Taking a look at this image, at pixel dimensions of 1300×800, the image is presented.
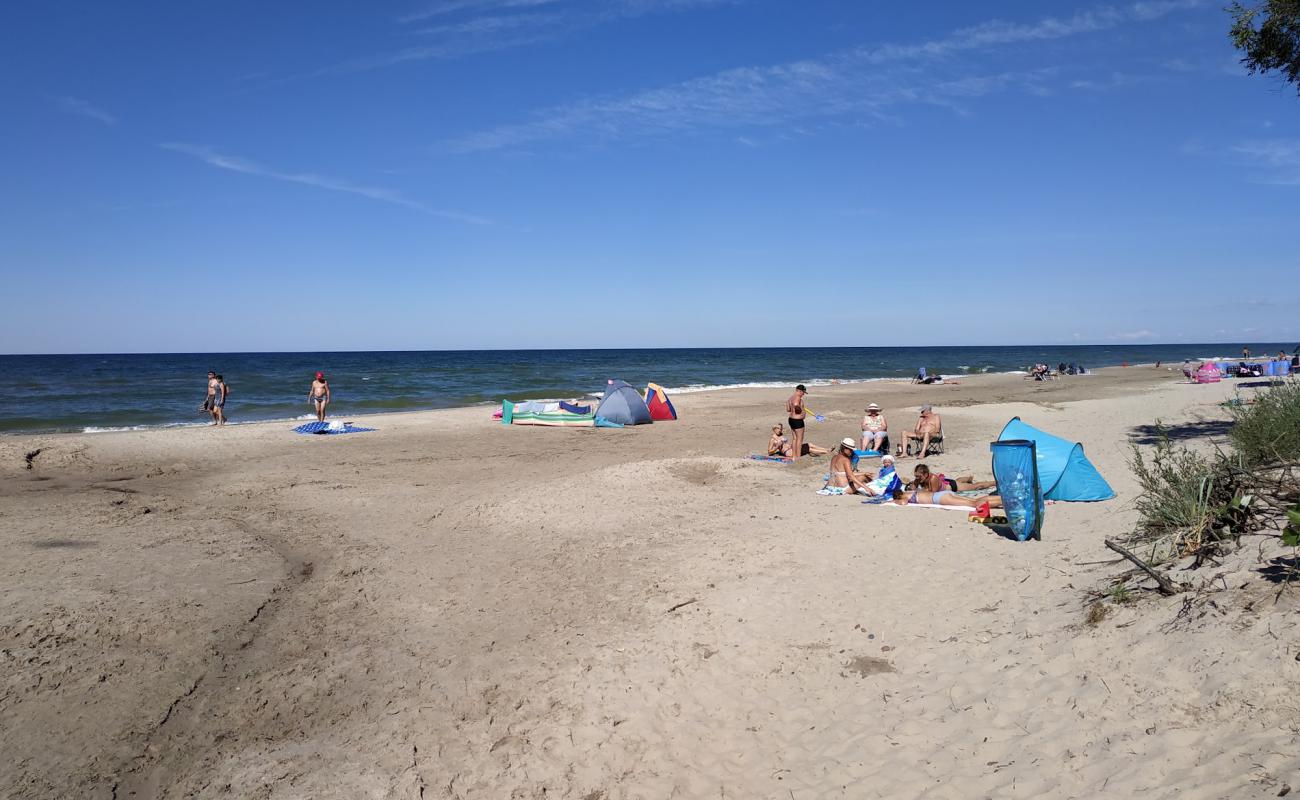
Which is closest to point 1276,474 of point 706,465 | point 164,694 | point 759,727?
point 759,727

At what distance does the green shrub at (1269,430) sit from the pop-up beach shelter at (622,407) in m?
15.4

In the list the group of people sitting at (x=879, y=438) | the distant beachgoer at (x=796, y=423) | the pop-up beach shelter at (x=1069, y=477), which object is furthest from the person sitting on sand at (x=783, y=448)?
the pop-up beach shelter at (x=1069, y=477)

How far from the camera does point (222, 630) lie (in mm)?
6867

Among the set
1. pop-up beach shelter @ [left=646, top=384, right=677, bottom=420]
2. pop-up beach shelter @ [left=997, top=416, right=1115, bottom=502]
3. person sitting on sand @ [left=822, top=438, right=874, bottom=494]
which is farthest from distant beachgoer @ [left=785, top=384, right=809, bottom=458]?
pop-up beach shelter @ [left=646, top=384, right=677, bottom=420]

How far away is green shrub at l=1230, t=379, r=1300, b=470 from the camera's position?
7.17m

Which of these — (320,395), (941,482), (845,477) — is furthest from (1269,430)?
(320,395)

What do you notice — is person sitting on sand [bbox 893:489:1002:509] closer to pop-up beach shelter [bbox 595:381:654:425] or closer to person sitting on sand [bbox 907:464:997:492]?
person sitting on sand [bbox 907:464:997:492]

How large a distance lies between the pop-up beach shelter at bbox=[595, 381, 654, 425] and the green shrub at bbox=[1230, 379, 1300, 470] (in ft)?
50.6

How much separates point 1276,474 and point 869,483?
460 centimetres

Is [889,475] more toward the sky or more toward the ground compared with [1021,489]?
more toward the ground

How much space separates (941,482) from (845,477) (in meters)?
1.30

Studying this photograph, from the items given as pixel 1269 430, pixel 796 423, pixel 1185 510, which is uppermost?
pixel 1269 430

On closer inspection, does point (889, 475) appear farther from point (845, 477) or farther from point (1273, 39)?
point (1273, 39)

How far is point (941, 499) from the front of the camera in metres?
9.63
